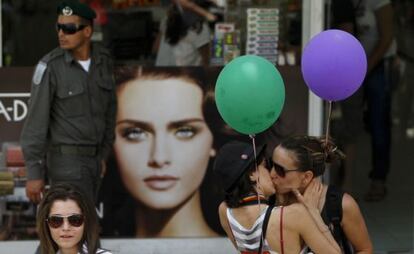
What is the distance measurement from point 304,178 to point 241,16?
3.13 meters

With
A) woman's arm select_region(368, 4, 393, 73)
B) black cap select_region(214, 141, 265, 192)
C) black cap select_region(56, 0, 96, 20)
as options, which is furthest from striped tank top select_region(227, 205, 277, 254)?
woman's arm select_region(368, 4, 393, 73)

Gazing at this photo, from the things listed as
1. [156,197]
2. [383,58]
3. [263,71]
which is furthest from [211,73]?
[263,71]

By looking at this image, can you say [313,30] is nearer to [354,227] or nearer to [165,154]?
[165,154]

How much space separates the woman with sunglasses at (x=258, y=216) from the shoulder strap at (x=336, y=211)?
0.72 ft

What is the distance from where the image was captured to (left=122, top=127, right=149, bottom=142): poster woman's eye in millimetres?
6598

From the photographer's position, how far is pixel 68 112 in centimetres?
559

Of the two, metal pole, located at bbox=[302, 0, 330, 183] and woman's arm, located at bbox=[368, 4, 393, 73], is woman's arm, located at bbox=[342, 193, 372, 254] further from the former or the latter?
woman's arm, located at bbox=[368, 4, 393, 73]

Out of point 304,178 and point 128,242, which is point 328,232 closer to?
point 304,178

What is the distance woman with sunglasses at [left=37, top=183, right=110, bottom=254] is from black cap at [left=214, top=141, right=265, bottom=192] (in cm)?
56

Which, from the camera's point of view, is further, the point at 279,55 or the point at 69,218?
the point at 279,55

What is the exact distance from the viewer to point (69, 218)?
3.64 m

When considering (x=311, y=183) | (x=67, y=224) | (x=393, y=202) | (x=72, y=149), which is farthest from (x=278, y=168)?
(x=393, y=202)

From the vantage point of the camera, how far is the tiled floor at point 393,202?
289 inches

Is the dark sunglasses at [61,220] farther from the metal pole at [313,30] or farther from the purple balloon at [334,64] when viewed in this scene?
the metal pole at [313,30]
